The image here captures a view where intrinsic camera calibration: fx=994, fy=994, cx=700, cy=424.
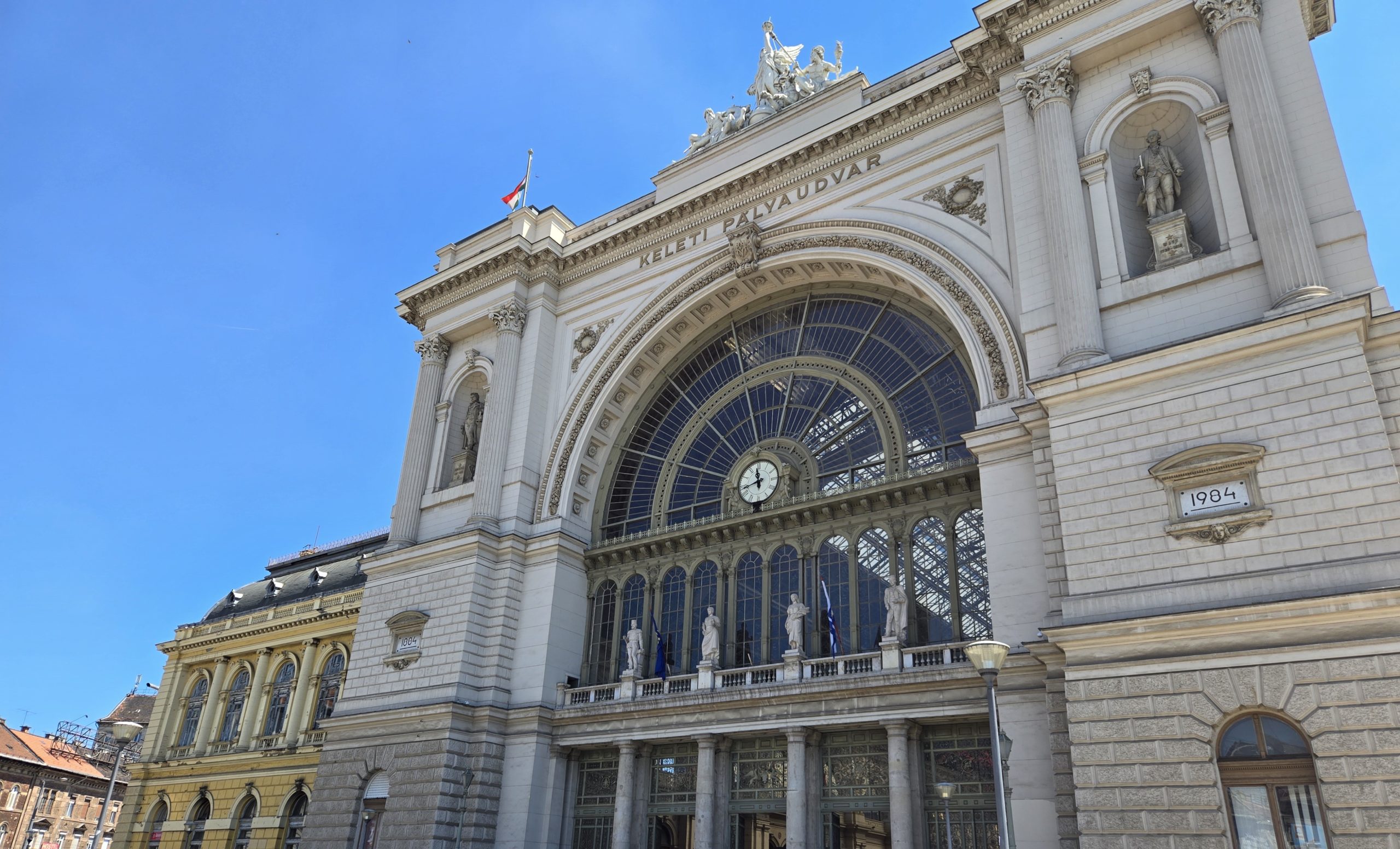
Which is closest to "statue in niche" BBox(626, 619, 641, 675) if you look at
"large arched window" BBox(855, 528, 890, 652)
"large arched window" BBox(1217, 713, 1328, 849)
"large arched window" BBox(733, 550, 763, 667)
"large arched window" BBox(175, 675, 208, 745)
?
"large arched window" BBox(733, 550, 763, 667)

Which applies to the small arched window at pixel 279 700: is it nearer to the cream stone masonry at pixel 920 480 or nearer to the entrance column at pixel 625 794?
the cream stone masonry at pixel 920 480

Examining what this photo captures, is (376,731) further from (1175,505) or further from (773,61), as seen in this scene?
(773,61)

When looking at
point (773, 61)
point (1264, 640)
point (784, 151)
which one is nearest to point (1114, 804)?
point (1264, 640)

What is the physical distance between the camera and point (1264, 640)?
57.6ft

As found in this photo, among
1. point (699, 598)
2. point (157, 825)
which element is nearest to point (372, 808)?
point (699, 598)

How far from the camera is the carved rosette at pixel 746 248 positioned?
3294cm

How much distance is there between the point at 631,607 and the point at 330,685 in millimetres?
17546

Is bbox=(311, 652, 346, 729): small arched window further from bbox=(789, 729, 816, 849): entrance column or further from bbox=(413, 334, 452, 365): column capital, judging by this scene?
bbox=(789, 729, 816, 849): entrance column

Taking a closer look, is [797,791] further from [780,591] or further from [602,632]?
[602,632]

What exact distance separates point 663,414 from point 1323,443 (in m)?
21.8

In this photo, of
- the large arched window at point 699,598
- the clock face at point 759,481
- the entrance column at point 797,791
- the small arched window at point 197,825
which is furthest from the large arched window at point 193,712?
the entrance column at point 797,791

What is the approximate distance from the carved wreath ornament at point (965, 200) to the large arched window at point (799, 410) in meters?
3.27

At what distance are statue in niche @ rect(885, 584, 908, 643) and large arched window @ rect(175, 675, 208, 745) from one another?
36666mm

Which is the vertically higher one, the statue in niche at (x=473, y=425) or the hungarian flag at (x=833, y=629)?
the statue in niche at (x=473, y=425)
